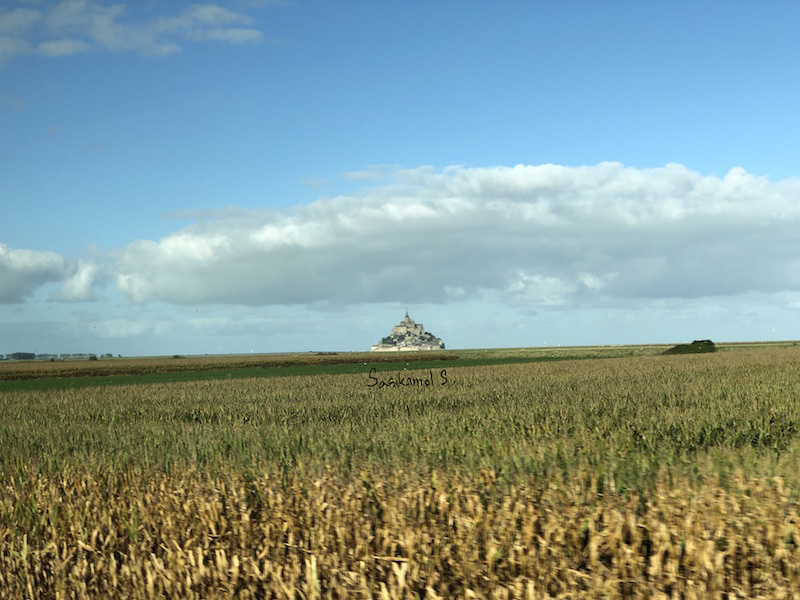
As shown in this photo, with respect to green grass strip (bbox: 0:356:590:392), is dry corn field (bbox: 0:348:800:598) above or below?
above

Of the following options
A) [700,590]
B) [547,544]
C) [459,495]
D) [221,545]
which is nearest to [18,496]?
[221,545]

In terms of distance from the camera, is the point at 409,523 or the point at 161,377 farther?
the point at 161,377

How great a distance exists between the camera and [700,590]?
13.6ft

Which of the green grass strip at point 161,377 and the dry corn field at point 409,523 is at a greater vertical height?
the dry corn field at point 409,523

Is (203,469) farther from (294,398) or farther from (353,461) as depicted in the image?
(294,398)

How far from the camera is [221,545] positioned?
578 centimetres

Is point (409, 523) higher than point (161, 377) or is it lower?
higher

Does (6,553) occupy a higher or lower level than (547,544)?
lower

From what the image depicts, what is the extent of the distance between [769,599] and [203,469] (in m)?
6.37

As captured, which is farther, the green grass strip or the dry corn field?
the green grass strip

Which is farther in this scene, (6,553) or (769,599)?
(6,553)

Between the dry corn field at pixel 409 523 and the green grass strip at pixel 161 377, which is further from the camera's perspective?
the green grass strip at pixel 161 377

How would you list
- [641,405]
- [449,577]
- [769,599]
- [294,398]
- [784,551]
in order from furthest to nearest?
[294,398] < [641,405] < [449,577] < [784,551] < [769,599]

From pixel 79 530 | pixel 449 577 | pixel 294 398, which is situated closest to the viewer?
pixel 449 577
